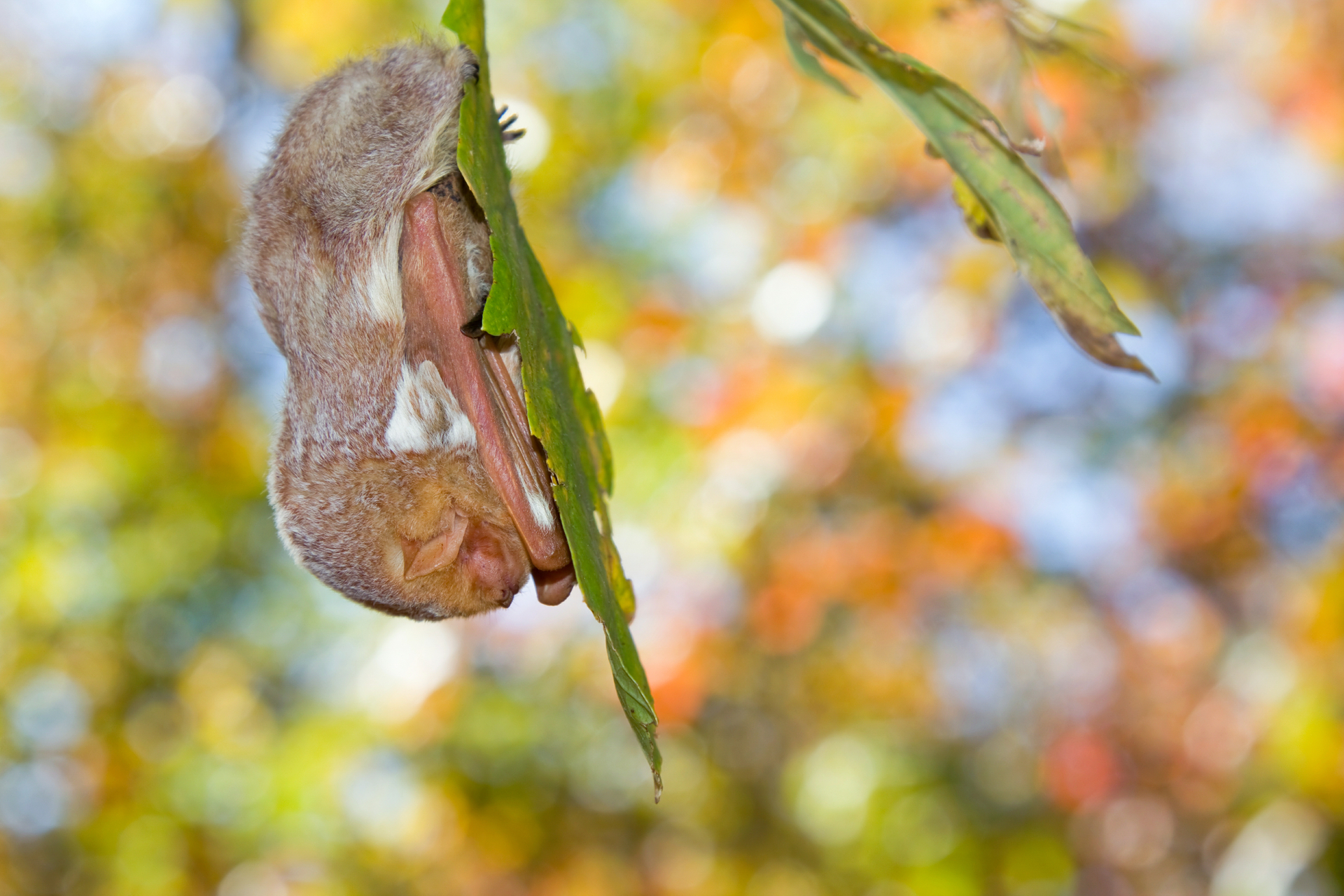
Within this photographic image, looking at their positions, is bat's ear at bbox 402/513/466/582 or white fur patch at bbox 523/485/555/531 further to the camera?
bat's ear at bbox 402/513/466/582

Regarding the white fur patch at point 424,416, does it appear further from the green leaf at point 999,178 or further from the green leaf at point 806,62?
the green leaf at point 999,178

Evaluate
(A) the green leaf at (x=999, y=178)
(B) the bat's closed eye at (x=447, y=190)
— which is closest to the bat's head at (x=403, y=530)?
(B) the bat's closed eye at (x=447, y=190)

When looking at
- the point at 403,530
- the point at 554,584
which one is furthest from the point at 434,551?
the point at 554,584

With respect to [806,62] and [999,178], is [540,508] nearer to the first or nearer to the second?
[806,62]

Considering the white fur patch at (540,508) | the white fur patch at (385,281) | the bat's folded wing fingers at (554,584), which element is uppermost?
the white fur patch at (385,281)

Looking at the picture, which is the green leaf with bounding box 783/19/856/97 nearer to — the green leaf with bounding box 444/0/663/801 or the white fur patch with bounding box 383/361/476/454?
the green leaf with bounding box 444/0/663/801

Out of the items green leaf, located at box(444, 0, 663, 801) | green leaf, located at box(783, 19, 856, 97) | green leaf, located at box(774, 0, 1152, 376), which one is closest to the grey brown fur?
green leaf, located at box(444, 0, 663, 801)

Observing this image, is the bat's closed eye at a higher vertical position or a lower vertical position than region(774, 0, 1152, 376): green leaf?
lower
